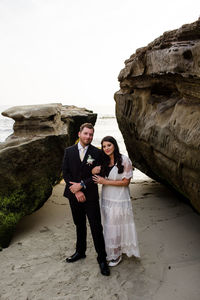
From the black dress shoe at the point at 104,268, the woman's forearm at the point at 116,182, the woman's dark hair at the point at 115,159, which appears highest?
the woman's dark hair at the point at 115,159

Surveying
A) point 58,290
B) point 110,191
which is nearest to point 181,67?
point 110,191

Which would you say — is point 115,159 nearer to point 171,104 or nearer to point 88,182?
point 88,182

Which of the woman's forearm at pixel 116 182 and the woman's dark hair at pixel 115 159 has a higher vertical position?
the woman's dark hair at pixel 115 159

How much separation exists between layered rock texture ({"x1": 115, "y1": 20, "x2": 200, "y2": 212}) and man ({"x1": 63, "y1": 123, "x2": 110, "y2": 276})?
1.23 m

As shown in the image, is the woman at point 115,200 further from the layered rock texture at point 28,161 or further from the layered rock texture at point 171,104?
the layered rock texture at point 28,161

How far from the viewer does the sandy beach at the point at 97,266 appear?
338cm

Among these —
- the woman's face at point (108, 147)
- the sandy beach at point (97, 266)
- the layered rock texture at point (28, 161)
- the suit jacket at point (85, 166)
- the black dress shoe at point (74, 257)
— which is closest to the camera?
the sandy beach at point (97, 266)

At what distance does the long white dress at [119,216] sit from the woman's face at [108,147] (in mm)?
211

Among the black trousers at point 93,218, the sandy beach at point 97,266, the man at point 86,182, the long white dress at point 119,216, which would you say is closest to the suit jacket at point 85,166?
the man at point 86,182

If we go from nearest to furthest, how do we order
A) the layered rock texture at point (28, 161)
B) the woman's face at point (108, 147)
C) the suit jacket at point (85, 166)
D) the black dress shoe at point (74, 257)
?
the woman's face at point (108, 147) < the suit jacket at point (85, 166) < the black dress shoe at point (74, 257) < the layered rock texture at point (28, 161)

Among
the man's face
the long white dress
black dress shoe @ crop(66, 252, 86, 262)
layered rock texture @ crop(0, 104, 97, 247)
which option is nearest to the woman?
the long white dress

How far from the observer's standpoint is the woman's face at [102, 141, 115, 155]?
350 centimetres

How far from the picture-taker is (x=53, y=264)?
4.04 m

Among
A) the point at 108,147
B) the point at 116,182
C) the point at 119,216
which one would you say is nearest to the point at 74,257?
the point at 119,216
